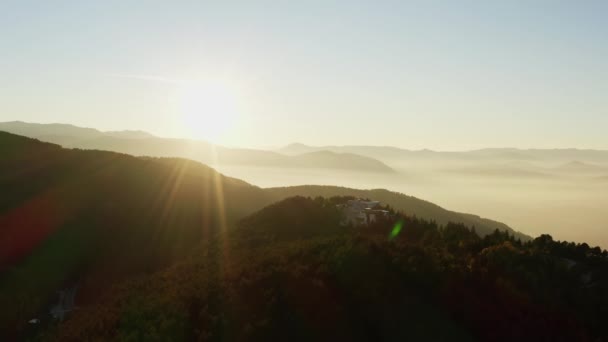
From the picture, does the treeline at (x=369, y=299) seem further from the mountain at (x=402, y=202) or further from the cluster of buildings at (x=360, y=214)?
the mountain at (x=402, y=202)

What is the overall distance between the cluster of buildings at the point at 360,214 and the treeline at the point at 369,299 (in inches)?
586

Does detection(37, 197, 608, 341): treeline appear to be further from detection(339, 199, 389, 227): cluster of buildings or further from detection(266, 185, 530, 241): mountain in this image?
detection(266, 185, 530, 241): mountain

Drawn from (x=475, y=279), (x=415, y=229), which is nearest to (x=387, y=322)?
(x=475, y=279)

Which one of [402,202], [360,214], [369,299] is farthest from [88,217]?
[402,202]

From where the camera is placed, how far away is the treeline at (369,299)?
62.5 feet

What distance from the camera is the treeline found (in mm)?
19062

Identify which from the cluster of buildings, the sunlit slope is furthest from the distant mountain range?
the cluster of buildings

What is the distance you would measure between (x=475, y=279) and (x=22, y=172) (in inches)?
2493

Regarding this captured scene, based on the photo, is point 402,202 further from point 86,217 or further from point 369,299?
point 369,299

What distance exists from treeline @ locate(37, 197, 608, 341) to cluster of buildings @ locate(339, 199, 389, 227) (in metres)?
14.9

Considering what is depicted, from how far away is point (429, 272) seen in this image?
75.0ft

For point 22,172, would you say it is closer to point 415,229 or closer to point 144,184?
point 144,184

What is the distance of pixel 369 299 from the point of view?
20.7 m

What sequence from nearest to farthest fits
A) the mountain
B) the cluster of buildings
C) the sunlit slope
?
1. the sunlit slope
2. the cluster of buildings
3. the mountain
